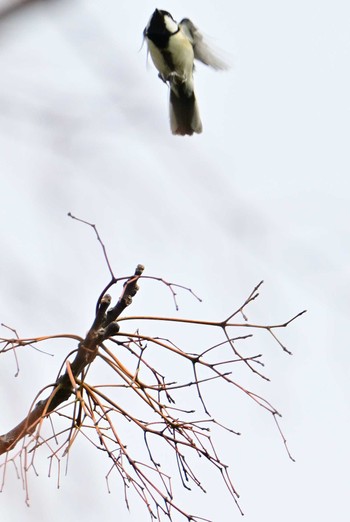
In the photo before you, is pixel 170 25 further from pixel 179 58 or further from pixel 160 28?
pixel 179 58

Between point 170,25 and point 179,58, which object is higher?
point 170,25

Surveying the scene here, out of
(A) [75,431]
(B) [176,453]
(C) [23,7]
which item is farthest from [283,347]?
(C) [23,7]

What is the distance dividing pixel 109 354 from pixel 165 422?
30 cm

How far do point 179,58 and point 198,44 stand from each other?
230 mm

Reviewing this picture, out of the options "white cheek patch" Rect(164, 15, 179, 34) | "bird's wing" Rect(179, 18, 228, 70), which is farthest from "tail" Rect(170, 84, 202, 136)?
"white cheek patch" Rect(164, 15, 179, 34)

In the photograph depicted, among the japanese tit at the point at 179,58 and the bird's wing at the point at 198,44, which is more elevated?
the bird's wing at the point at 198,44

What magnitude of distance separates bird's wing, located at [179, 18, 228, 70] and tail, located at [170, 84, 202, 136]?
0.65 feet

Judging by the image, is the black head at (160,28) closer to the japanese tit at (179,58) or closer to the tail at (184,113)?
the japanese tit at (179,58)

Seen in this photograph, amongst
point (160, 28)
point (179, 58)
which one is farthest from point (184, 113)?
point (160, 28)

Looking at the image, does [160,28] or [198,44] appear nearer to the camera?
[160,28]

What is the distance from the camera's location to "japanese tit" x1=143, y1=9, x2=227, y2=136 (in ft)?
15.4

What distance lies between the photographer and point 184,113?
16.2 ft

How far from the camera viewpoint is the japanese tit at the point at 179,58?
470cm

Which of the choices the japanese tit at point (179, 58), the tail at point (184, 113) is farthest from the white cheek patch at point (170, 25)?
the tail at point (184, 113)
